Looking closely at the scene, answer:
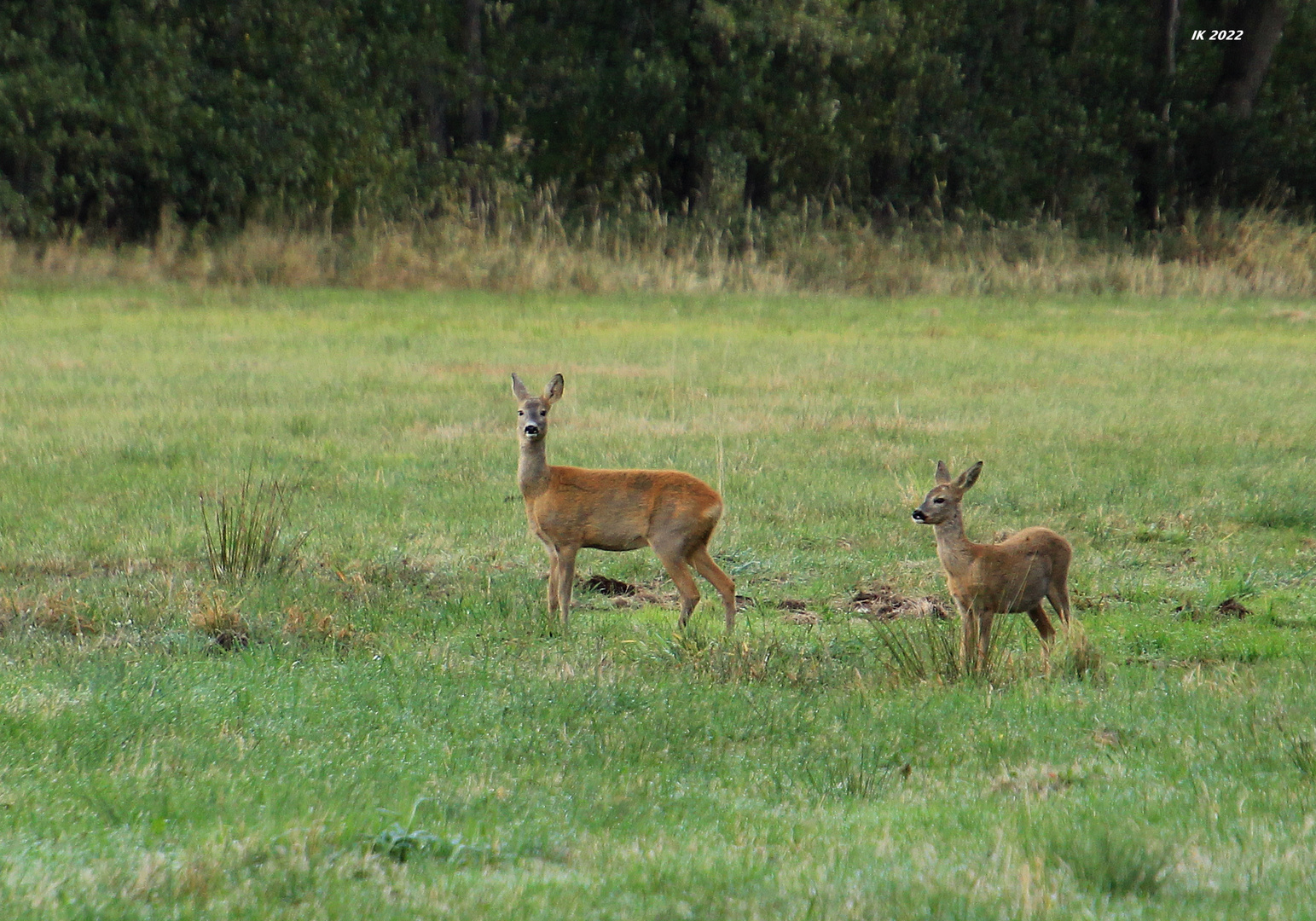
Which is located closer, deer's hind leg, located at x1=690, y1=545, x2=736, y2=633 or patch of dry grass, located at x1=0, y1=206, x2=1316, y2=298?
deer's hind leg, located at x1=690, y1=545, x2=736, y2=633

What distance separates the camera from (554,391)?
862 centimetres

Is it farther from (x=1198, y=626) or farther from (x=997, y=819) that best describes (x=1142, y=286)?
(x=997, y=819)

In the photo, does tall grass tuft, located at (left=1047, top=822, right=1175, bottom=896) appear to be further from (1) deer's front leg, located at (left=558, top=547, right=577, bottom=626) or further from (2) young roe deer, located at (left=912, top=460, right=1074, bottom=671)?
(1) deer's front leg, located at (left=558, top=547, right=577, bottom=626)

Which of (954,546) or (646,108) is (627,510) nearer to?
(954,546)

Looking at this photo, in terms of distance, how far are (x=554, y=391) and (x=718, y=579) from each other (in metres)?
1.45

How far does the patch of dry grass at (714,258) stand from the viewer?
24.8 m

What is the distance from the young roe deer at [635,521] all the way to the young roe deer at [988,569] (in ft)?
3.60

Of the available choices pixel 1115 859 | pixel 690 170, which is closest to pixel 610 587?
pixel 1115 859

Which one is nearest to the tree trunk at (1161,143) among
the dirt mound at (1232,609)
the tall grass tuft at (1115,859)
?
the dirt mound at (1232,609)

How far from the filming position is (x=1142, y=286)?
26.9 meters

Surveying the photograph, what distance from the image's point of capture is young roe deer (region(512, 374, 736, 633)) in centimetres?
779

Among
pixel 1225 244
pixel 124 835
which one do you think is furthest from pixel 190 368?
pixel 1225 244

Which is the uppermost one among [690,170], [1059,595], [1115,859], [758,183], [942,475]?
[690,170]

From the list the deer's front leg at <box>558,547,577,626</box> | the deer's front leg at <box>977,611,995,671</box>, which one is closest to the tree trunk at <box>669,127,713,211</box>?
the deer's front leg at <box>558,547,577,626</box>
